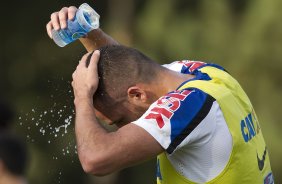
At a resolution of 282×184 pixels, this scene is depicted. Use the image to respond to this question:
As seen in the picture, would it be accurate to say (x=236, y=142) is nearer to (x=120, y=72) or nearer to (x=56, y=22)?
(x=120, y=72)

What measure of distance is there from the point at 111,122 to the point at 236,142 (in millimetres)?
765

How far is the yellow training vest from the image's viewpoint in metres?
5.00

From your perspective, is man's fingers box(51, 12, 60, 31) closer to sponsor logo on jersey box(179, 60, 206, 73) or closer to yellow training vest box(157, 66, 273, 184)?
sponsor logo on jersey box(179, 60, 206, 73)

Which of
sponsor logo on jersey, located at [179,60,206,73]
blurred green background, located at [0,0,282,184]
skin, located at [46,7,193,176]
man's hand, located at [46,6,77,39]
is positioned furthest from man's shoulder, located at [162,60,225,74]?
blurred green background, located at [0,0,282,184]

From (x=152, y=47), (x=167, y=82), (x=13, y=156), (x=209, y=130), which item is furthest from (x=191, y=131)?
(x=152, y=47)

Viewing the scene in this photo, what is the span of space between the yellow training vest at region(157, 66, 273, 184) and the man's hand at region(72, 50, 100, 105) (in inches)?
20.0

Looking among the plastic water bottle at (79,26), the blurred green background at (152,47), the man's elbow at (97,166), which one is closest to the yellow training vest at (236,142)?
the man's elbow at (97,166)

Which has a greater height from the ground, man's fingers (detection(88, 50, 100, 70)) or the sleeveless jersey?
man's fingers (detection(88, 50, 100, 70))

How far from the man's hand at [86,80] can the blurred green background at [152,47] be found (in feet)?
33.1

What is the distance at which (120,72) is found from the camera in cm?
517

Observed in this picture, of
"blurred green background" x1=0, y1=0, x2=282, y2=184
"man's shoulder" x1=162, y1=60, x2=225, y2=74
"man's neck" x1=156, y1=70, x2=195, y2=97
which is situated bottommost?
"blurred green background" x1=0, y1=0, x2=282, y2=184

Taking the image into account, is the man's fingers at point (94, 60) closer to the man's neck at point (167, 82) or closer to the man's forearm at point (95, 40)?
the man's neck at point (167, 82)

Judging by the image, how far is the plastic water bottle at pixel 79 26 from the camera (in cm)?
547

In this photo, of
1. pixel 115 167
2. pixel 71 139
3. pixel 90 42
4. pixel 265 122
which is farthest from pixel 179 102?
pixel 265 122
